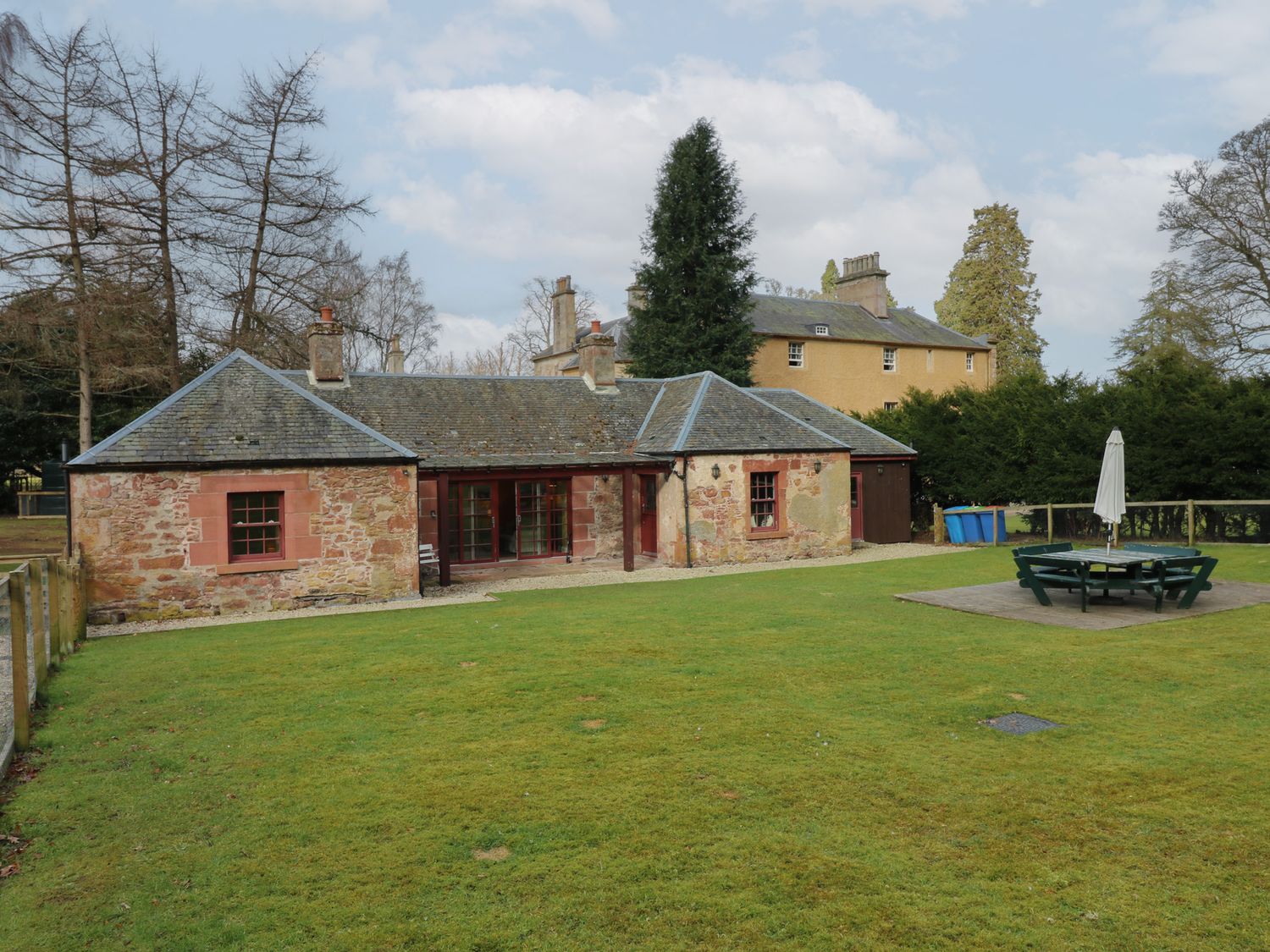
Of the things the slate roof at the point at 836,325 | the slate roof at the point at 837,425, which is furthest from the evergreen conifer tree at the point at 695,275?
the slate roof at the point at 837,425

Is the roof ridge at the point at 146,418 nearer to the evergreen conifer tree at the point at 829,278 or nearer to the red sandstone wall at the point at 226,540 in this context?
the red sandstone wall at the point at 226,540

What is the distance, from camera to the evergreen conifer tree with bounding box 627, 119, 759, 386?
1476 inches

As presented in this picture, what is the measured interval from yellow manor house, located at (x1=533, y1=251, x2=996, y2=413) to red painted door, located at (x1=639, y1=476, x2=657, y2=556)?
17.1 metres

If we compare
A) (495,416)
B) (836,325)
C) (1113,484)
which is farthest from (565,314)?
(1113,484)

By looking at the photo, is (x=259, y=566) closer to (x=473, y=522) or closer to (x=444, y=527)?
(x=444, y=527)

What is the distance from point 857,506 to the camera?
26016 mm

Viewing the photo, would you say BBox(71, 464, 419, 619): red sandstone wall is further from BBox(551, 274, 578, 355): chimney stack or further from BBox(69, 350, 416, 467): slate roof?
Answer: BBox(551, 274, 578, 355): chimney stack

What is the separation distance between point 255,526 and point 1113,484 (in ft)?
48.6

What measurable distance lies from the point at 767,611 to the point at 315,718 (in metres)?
7.39

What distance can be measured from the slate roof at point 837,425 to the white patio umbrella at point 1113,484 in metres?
12.1

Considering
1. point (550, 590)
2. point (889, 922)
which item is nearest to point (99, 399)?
point (550, 590)

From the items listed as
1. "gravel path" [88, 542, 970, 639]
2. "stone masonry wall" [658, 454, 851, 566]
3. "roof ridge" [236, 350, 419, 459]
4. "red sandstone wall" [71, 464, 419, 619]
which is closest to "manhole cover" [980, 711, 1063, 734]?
"gravel path" [88, 542, 970, 639]

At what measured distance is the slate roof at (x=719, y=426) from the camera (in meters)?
21.7

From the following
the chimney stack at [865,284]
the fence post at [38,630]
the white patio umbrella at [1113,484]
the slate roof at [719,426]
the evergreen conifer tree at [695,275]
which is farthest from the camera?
the chimney stack at [865,284]
